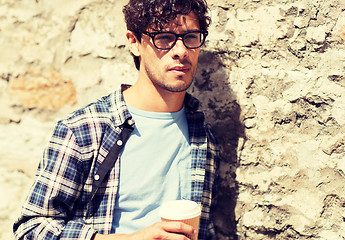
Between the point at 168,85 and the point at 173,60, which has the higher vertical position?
the point at 173,60

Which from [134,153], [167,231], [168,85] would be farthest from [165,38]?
[167,231]

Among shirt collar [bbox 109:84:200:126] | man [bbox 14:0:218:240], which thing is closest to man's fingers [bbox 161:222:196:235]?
man [bbox 14:0:218:240]

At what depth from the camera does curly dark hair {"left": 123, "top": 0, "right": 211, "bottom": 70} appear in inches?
74.4

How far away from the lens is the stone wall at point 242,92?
204 cm

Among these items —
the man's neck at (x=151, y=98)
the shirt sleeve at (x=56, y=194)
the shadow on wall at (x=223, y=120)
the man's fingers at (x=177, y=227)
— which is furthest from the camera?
the shadow on wall at (x=223, y=120)

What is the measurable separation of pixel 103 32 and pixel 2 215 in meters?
1.18

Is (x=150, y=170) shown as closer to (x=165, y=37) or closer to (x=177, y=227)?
(x=177, y=227)

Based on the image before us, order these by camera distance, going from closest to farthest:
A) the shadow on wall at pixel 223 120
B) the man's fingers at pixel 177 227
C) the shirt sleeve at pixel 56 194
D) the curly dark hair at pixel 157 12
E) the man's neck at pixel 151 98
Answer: the man's fingers at pixel 177 227
the shirt sleeve at pixel 56 194
the curly dark hair at pixel 157 12
the man's neck at pixel 151 98
the shadow on wall at pixel 223 120

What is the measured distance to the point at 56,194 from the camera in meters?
1.79

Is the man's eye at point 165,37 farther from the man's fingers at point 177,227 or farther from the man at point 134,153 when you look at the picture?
the man's fingers at point 177,227

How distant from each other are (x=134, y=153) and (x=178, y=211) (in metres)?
0.45

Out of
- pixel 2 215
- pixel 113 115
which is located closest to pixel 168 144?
pixel 113 115

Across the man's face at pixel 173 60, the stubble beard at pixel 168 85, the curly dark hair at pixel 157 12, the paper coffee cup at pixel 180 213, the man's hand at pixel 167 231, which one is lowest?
the man's hand at pixel 167 231

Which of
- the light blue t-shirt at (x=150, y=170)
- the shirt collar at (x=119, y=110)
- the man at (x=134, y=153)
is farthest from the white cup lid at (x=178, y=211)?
the shirt collar at (x=119, y=110)
